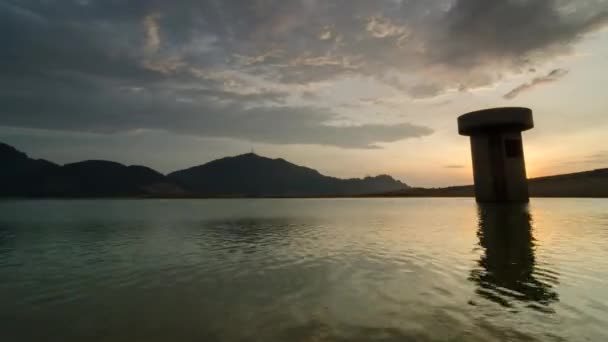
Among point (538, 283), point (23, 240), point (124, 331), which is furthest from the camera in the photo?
point (23, 240)

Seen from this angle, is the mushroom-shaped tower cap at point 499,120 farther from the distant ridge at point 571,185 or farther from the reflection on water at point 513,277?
the distant ridge at point 571,185

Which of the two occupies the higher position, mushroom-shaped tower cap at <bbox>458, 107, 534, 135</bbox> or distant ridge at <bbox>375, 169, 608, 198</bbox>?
mushroom-shaped tower cap at <bbox>458, 107, 534, 135</bbox>

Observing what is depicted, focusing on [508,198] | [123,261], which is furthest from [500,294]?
[508,198]

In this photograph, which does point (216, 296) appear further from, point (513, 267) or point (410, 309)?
point (513, 267)

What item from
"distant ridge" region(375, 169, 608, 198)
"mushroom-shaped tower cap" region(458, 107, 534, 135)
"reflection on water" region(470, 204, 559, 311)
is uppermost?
"mushroom-shaped tower cap" region(458, 107, 534, 135)

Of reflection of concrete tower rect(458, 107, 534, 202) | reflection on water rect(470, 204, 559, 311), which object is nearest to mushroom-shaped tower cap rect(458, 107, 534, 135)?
reflection of concrete tower rect(458, 107, 534, 202)

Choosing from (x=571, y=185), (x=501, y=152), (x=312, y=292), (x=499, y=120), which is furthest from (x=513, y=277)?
(x=571, y=185)

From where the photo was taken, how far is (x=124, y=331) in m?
7.70

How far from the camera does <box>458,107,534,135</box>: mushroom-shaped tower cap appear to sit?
64.4m

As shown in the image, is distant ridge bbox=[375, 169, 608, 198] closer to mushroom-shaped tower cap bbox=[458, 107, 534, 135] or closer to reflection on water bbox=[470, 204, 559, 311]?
mushroom-shaped tower cap bbox=[458, 107, 534, 135]

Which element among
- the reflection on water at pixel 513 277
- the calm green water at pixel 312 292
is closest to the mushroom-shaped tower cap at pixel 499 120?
the calm green water at pixel 312 292

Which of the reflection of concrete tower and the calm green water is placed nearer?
the calm green water

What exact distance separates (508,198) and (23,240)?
75884 mm

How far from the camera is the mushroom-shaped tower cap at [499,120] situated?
64375mm
